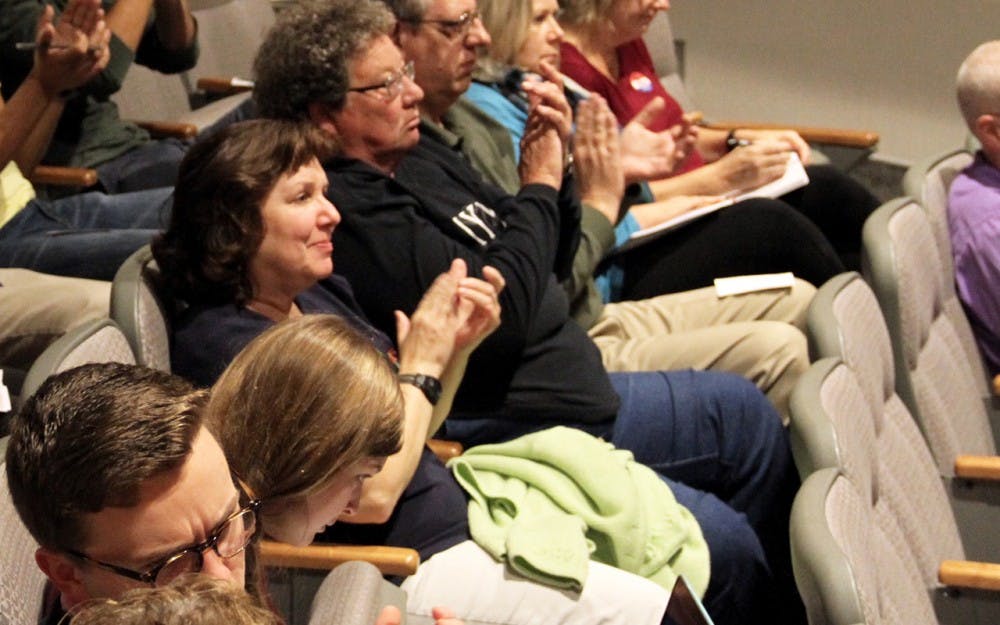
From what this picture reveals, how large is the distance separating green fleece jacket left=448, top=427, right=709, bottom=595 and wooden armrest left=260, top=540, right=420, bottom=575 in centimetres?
20

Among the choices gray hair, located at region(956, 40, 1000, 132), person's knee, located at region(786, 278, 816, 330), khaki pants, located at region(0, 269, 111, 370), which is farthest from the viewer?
gray hair, located at region(956, 40, 1000, 132)

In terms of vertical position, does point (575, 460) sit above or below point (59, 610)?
below

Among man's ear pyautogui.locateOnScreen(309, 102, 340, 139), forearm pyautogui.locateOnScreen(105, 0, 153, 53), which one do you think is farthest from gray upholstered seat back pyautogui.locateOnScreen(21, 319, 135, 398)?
forearm pyautogui.locateOnScreen(105, 0, 153, 53)

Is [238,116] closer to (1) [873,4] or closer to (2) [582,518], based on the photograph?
(2) [582,518]

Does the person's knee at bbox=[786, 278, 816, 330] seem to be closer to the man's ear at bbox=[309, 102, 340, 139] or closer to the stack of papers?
the stack of papers

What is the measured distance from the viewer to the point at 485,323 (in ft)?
7.17

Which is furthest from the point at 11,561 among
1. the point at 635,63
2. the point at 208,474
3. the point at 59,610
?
the point at 635,63

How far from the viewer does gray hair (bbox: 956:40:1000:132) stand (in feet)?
10.0

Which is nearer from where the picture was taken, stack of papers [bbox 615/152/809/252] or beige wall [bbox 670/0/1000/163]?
stack of papers [bbox 615/152/809/252]

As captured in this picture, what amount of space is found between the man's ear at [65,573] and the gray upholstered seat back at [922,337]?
1.72 meters

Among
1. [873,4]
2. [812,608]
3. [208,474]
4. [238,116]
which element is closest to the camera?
[208,474]

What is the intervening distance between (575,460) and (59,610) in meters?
0.93

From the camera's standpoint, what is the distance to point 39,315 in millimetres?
2271

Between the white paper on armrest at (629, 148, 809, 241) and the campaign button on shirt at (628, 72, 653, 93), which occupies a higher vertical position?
the campaign button on shirt at (628, 72, 653, 93)
